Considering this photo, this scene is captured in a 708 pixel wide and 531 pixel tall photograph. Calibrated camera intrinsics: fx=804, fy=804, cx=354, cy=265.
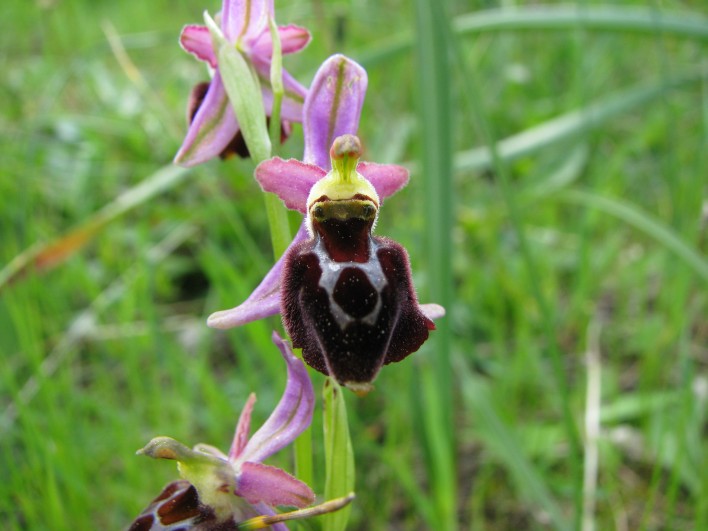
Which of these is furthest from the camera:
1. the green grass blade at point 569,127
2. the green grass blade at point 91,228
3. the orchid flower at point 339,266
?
the green grass blade at point 569,127

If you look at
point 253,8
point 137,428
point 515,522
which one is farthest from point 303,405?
point 515,522

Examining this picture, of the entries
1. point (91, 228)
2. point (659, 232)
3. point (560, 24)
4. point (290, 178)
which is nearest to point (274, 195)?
point (290, 178)

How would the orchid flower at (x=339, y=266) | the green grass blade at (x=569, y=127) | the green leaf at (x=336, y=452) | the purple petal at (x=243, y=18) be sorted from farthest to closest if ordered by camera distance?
the green grass blade at (x=569, y=127) → the purple petal at (x=243, y=18) → the green leaf at (x=336, y=452) → the orchid flower at (x=339, y=266)

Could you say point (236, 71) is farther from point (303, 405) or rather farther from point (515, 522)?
point (515, 522)

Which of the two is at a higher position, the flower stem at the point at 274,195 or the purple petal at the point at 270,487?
the flower stem at the point at 274,195

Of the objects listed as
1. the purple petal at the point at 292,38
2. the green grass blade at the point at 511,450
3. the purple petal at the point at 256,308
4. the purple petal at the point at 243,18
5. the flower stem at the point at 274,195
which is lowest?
the green grass blade at the point at 511,450

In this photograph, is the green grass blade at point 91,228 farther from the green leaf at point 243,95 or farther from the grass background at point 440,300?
the green leaf at point 243,95

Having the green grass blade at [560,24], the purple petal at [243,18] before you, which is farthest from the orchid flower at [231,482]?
the green grass blade at [560,24]

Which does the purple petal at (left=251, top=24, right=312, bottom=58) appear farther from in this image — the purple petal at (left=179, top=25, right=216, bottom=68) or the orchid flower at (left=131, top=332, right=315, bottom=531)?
the orchid flower at (left=131, top=332, right=315, bottom=531)
